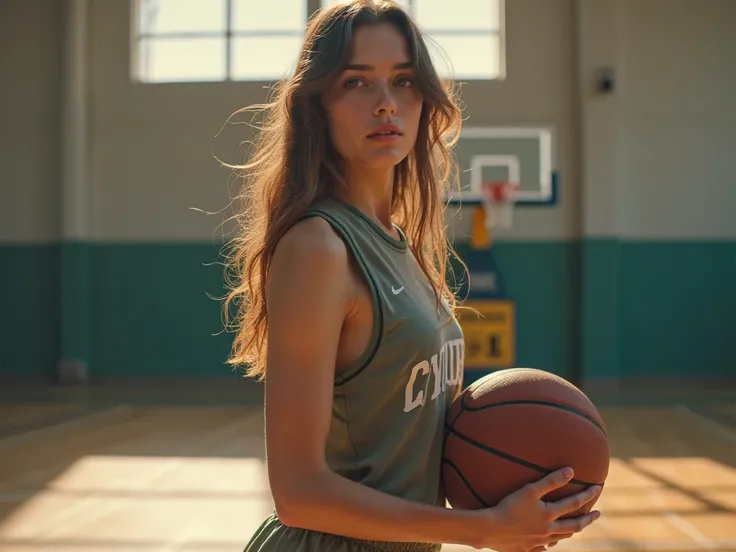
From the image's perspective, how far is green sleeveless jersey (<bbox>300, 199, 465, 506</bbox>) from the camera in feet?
3.03

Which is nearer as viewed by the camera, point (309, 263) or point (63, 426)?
point (309, 263)

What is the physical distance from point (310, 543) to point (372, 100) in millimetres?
537

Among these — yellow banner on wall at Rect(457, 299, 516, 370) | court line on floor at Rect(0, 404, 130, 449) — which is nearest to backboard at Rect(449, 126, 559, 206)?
yellow banner on wall at Rect(457, 299, 516, 370)

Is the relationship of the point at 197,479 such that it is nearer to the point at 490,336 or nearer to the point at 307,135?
the point at 307,135

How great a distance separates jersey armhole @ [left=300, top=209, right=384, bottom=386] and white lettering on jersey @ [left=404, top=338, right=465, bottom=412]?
2.6 inches

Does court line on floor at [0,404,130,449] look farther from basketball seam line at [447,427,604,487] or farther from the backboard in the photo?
basketball seam line at [447,427,604,487]

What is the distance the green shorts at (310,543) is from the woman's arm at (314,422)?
96mm

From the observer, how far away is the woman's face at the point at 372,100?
3.28 feet

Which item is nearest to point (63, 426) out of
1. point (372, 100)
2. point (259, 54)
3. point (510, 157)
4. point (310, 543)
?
point (259, 54)

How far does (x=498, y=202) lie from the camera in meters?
7.24

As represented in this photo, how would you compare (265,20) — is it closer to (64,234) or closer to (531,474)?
(64,234)

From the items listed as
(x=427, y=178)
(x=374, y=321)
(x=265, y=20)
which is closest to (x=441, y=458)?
(x=374, y=321)

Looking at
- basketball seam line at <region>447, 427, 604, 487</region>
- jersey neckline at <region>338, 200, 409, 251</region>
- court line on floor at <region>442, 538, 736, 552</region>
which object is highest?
jersey neckline at <region>338, 200, 409, 251</region>

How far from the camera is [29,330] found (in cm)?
775
